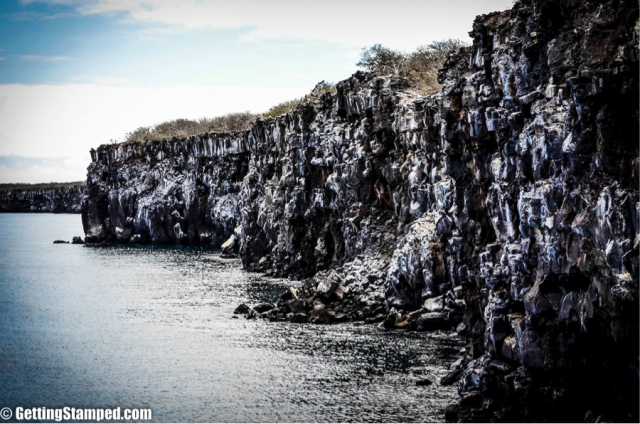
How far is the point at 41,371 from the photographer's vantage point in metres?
48.9

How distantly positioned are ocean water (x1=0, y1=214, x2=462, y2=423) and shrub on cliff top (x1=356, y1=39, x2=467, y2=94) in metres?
30.6

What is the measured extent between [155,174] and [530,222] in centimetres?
12509

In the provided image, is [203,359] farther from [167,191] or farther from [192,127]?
[192,127]

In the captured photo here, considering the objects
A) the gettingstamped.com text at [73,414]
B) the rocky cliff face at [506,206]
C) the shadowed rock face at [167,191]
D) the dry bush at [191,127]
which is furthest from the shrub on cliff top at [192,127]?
the gettingstamped.com text at [73,414]

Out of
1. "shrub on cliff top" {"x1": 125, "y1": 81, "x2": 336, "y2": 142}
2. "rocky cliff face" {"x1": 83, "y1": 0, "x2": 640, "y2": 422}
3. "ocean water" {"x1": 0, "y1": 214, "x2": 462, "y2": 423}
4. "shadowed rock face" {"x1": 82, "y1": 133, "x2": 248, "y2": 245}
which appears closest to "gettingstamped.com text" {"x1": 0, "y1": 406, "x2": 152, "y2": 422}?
"ocean water" {"x1": 0, "y1": 214, "x2": 462, "y2": 423}

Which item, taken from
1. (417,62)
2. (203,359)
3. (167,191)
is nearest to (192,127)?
(167,191)

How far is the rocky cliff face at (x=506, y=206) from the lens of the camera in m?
33.5

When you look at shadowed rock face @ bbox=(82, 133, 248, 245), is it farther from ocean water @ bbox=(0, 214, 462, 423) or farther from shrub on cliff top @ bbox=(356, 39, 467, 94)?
ocean water @ bbox=(0, 214, 462, 423)

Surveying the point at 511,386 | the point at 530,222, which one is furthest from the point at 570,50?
the point at 511,386

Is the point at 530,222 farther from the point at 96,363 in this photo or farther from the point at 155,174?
the point at 155,174

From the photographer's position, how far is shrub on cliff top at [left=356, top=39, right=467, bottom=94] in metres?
80.4

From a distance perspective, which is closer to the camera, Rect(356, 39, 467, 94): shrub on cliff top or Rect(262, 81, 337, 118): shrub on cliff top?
Rect(356, 39, 467, 94): shrub on cliff top

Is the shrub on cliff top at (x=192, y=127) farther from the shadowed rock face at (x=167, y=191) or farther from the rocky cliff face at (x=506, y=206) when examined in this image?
the rocky cliff face at (x=506, y=206)

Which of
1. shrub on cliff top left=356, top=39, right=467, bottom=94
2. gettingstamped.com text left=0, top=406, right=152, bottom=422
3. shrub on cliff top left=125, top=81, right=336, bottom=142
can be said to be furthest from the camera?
shrub on cliff top left=125, top=81, right=336, bottom=142
